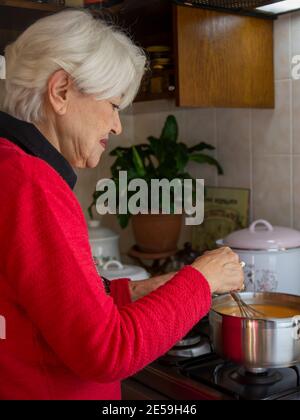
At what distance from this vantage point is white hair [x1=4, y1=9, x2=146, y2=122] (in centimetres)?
84

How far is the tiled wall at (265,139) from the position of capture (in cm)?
152

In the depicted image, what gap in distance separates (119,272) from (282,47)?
69 centimetres

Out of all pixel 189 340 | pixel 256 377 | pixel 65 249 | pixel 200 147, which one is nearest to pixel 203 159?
pixel 200 147

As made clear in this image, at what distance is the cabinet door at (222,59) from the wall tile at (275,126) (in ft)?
0.09

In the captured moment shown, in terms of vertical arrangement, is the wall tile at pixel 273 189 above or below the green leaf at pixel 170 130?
below

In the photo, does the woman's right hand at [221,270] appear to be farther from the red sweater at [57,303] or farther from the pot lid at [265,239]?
the pot lid at [265,239]

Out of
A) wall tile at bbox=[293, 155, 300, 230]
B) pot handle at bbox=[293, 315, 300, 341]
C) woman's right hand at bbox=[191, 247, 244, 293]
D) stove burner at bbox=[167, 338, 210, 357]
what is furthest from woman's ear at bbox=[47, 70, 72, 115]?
wall tile at bbox=[293, 155, 300, 230]

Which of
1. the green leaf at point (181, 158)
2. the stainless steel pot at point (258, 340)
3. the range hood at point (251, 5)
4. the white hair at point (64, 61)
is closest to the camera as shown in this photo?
the white hair at point (64, 61)

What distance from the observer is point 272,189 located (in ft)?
5.25

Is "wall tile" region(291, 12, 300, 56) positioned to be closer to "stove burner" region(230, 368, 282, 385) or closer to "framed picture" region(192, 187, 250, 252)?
"framed picture" region(192, 187, 250, 252)

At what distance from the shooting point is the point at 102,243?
5.75 feet

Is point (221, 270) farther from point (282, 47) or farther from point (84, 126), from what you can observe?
point (282, 47)

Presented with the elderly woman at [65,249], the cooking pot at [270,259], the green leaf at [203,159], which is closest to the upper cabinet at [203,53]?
the green leaf at [203,159]
